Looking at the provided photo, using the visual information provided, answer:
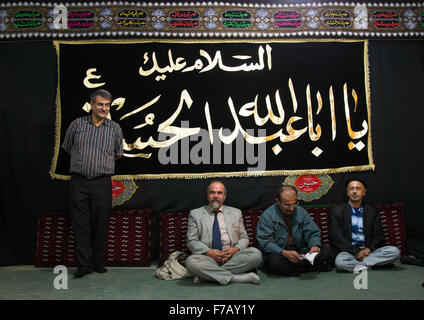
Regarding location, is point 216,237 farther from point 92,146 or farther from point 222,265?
point 92,146

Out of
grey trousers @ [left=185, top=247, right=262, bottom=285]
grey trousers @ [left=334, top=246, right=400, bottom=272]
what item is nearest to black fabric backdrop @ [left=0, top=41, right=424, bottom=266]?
grey trousers @ [left=334, top=246, right=400, bottom=272]

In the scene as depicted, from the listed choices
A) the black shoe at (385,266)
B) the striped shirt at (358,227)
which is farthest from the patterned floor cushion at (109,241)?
the black shoe at (385,266)

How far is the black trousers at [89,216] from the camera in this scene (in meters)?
3.30

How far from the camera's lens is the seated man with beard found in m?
2.95

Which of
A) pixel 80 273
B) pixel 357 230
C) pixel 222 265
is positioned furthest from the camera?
pixel 357 230

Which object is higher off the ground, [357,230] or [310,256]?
[357,230]

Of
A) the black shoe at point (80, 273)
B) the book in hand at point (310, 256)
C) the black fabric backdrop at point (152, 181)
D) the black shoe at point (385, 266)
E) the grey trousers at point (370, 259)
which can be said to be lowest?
the black shoe at point (385, 266)

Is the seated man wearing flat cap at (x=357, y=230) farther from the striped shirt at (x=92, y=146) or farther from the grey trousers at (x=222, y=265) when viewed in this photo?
the striped shirt at (x=92, y=146)

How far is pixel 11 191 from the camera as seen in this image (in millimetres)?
3932

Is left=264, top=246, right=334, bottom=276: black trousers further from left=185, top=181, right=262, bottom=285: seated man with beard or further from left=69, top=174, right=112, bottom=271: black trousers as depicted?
left=69, top=174, right=112, bottom=271: black trousers

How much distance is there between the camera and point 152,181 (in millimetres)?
3955

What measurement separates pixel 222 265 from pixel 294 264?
623 mm

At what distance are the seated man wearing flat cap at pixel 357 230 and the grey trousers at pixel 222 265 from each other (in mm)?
850

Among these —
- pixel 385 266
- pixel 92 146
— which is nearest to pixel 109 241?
pixel 92 146
